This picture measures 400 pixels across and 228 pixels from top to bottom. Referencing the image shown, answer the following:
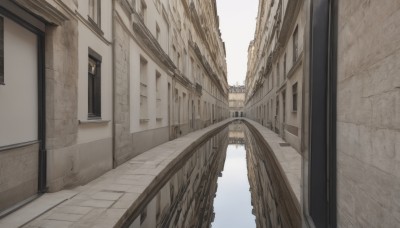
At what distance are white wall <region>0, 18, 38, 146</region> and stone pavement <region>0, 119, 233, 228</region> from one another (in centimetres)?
101

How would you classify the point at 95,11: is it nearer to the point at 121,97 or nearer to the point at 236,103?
the point at 121,97

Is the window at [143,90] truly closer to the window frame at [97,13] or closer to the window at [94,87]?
the window frame at [97,13]

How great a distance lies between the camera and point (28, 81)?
4.86 meters

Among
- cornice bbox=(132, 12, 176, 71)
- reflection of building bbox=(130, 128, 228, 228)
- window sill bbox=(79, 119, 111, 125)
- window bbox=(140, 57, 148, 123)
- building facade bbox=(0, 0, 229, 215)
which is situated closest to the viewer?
building facade bbox=(0, 0, 229, 215)

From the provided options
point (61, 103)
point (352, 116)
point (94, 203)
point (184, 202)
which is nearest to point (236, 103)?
point (184, 202)

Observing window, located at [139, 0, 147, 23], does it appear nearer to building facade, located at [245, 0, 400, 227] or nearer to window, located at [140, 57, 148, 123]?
window, located at [140, 57, 148, 123]

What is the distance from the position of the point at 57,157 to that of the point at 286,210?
13.0 ft

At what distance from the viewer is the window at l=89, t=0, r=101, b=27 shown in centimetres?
691

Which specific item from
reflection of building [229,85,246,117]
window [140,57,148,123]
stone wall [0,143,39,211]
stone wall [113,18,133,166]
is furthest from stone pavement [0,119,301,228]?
reflection of building [229,85,246,117]

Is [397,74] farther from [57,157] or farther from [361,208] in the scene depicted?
[57,157]

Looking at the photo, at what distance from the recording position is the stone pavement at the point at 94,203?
3877 millimetres

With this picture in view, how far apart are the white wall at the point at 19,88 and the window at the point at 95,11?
213cm

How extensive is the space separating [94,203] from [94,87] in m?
3.23

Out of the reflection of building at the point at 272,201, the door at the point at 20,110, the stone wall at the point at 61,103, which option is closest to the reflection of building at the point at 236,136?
the reflection of building at the point at 272,201
